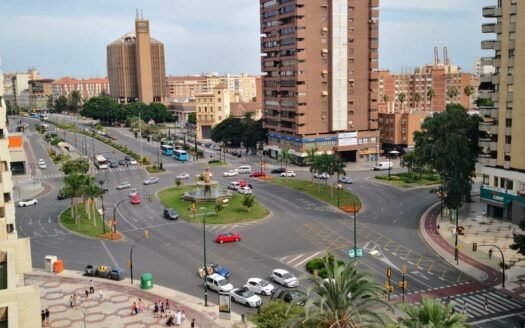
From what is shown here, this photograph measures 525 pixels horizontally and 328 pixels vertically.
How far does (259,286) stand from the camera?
5378 centimetres

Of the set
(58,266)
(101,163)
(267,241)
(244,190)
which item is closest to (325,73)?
(244,190)

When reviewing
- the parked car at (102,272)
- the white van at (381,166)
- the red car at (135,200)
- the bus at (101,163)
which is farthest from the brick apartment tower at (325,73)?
the parked car at (102,272)

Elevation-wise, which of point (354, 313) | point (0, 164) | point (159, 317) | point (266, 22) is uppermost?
point (266, 22)

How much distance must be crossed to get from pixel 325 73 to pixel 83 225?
66.7 metres

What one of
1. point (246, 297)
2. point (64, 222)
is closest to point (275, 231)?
point (246, 297)

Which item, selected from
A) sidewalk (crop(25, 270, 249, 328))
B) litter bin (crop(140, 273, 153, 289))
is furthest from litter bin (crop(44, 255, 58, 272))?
litter bin (crop(140, 273, 153, 289))

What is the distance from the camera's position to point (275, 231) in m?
74.8

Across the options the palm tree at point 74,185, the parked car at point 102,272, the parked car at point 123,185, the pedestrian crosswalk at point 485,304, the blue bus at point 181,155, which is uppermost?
the palm tree at point 74,185

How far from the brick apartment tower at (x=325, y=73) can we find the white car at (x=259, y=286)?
72.8m

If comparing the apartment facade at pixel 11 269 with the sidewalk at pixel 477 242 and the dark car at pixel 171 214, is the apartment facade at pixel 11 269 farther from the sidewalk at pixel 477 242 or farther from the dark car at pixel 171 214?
the sidewalk at pixel 477 242

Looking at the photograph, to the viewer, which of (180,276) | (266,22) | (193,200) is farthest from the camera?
(266,22)

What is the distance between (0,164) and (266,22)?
330ft

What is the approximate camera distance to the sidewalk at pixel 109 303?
48656mm

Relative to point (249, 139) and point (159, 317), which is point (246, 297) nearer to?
point (159, 317)
